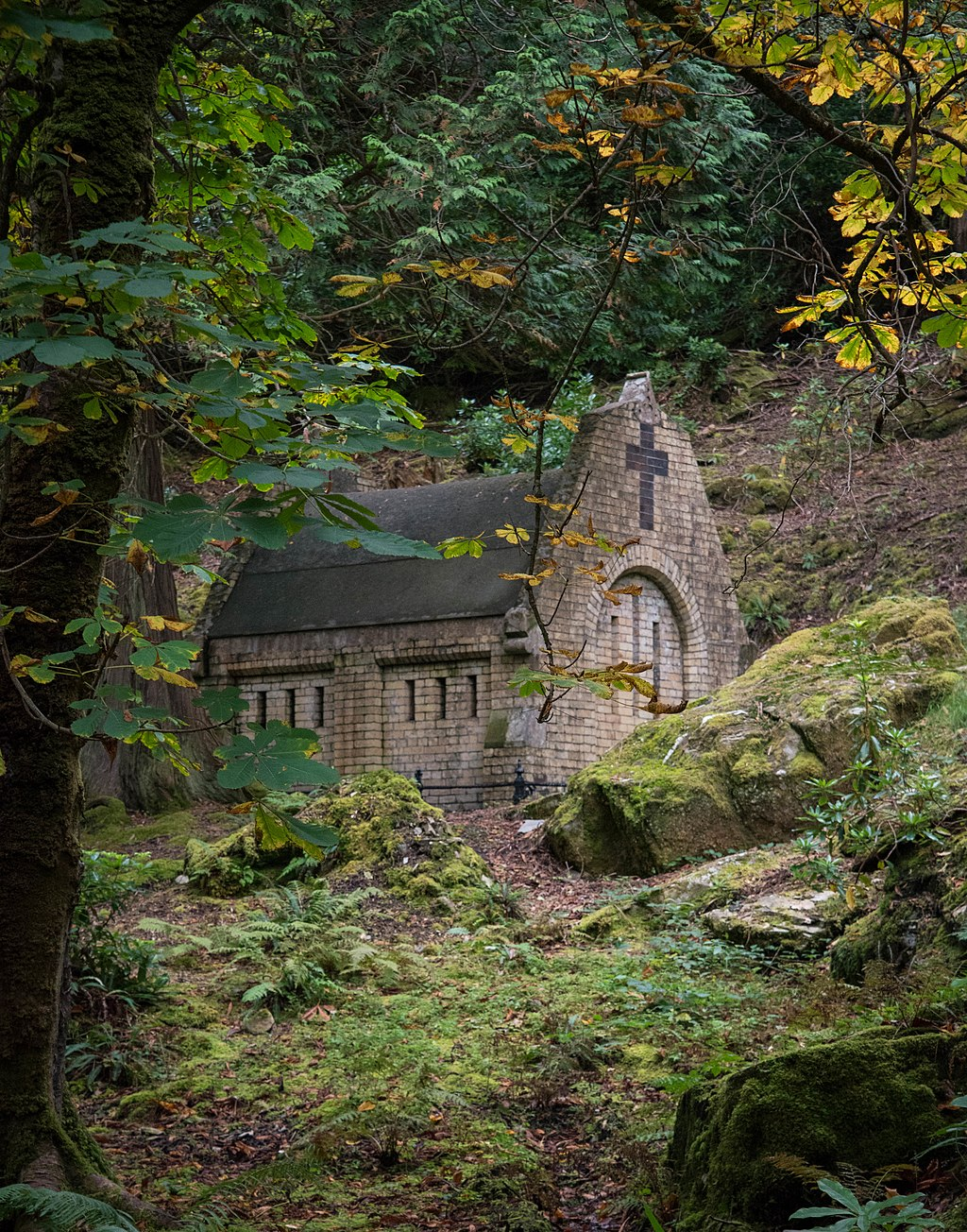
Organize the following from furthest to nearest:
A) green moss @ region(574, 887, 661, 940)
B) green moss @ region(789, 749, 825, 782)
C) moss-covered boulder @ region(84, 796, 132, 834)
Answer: moss-covered boulder @ region(84, 796, 132, 834), green moss @ region(789, 749, 825, 782), green moss @ region(574, 887, 661, 940)

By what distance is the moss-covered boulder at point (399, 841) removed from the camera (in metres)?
11.9

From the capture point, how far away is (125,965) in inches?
344

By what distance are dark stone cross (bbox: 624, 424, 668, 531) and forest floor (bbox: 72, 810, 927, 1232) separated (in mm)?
11696

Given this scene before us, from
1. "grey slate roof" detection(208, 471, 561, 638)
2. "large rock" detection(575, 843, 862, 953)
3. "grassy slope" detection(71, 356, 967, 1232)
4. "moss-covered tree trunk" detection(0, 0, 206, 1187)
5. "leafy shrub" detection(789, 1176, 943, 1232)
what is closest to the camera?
"leafy shrub" detection(789, 1176, 943, 1232)

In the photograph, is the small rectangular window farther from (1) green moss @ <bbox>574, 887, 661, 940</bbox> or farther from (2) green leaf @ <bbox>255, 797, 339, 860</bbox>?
(2) green leaf @ <bbox>255, 797, 339, 860</bbox>

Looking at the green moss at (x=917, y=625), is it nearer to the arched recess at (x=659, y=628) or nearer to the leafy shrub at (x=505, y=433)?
the arched recess at (x=659, y=628)

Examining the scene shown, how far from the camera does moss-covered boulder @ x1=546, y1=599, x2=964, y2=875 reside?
12453 mm

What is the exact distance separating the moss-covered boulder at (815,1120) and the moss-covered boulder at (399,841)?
7.42 meters

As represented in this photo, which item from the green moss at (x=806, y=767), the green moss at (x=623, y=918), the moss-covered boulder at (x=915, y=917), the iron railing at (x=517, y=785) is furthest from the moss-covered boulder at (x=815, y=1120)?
the iron railing at (x=517, y=785)

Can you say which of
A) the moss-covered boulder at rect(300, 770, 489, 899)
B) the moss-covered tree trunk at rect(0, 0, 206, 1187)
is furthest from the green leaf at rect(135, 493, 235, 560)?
the moss-covered boulder at rect(300, 770, 489, 899)

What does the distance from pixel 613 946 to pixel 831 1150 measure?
625 cm

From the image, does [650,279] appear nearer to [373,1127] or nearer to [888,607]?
[888,607]

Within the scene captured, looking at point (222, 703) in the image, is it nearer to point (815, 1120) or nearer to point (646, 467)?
point (815, 1120)

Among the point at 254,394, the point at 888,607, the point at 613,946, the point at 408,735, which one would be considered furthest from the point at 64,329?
the point at 408,735
